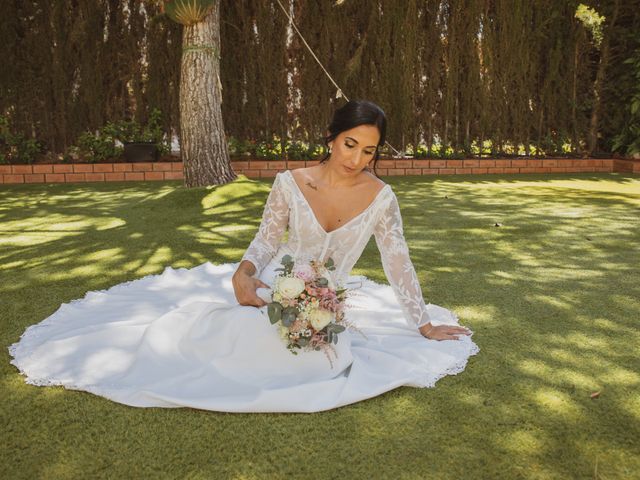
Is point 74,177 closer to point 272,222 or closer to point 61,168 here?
A: point 61,168

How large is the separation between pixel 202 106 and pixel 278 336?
5.67 meters

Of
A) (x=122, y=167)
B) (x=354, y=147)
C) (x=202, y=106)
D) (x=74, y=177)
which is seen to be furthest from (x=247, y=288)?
(x=74, y=177)

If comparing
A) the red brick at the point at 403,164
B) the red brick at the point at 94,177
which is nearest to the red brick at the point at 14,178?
the red brick at the point at 94,177

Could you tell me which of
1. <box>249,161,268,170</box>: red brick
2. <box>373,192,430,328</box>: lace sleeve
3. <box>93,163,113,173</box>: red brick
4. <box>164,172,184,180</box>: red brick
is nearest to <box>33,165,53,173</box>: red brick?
<box>93,163,113,173</box>: red brick

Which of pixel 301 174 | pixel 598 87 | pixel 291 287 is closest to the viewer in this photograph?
pixel 291 287

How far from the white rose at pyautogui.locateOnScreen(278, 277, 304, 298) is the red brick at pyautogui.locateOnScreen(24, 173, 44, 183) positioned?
8576 millimetres

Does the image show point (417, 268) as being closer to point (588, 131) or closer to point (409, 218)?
point (409, 218)

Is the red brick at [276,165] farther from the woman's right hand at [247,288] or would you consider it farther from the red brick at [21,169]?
the woman's right hand at [247,288]

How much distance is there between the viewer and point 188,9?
23.9ft

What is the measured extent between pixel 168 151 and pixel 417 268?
709 centimetres

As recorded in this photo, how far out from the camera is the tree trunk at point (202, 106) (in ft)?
25.1

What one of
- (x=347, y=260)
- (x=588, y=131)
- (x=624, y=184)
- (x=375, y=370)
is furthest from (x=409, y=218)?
(x=588, y=131)

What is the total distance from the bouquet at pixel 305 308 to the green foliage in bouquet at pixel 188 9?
5654 millimetres

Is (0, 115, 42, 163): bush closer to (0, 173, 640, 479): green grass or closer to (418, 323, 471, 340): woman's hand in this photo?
(0, 173, 640, 479): green grass
